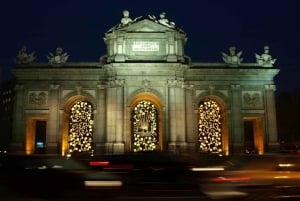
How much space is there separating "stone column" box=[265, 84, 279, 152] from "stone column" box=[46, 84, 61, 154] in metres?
22.8

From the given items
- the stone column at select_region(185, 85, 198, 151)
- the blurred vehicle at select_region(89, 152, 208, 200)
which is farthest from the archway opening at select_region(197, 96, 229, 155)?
the blurred vehicle at select_region(89, 152, 208, 200)

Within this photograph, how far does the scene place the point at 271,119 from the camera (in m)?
45.8

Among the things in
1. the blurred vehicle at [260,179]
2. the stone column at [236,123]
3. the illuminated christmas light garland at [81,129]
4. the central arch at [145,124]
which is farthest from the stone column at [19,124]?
the blurred vehicle at [260,179]

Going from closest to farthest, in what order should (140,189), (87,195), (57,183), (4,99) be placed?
1. (57,183)
2. (87,195)
3. (140,189)
4. (4,99)

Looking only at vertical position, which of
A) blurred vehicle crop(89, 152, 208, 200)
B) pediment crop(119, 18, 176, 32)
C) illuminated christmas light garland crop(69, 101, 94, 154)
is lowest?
blurred vehicle crop(89, 152, 208, 200)

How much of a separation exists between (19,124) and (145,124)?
13.6 meters

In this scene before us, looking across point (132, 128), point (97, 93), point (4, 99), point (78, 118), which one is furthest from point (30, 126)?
point (4, 99)

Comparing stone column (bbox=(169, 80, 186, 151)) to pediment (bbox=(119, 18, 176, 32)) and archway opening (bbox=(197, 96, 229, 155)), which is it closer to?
archway opening (bbox=(197, 96, 229, 155))

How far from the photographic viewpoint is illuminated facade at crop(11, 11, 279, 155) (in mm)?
44031

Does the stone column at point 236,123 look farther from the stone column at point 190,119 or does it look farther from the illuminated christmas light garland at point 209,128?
the stone column at point 190,119

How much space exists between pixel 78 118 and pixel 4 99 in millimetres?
52791

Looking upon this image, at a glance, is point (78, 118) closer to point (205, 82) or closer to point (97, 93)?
point (97, 93)

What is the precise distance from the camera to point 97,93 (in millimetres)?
45531

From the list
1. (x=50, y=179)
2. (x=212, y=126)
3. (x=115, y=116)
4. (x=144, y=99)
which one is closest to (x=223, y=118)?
(x=212, y=126)
